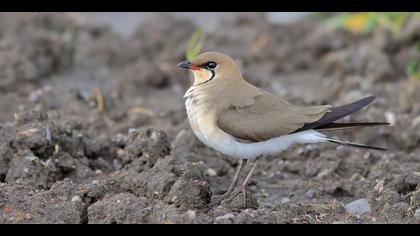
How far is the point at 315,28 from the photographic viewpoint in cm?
952

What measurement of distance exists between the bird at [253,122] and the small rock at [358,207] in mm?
353

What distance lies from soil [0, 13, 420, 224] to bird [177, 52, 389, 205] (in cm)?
28

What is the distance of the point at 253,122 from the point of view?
497cm

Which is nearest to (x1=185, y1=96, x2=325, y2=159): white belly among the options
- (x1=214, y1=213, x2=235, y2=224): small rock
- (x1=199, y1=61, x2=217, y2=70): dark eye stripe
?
(x1=199, y1=61, x2=217, y2=70): dark eye stripe

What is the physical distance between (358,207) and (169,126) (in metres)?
2.13

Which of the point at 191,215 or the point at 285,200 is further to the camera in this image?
the point at 285,200

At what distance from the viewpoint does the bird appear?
493cm

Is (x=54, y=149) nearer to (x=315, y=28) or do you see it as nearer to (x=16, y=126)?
(x=16, y=126)

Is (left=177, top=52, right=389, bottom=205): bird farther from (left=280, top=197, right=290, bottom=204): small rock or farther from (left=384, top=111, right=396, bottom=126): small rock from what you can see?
(left=384, top=111, right=396, bottom=126): small rock

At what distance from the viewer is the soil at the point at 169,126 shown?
15.0 ft

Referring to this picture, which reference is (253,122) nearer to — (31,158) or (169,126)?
(31,158)

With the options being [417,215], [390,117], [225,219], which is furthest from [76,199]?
[390,117]

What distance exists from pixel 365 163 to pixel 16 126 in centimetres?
252
